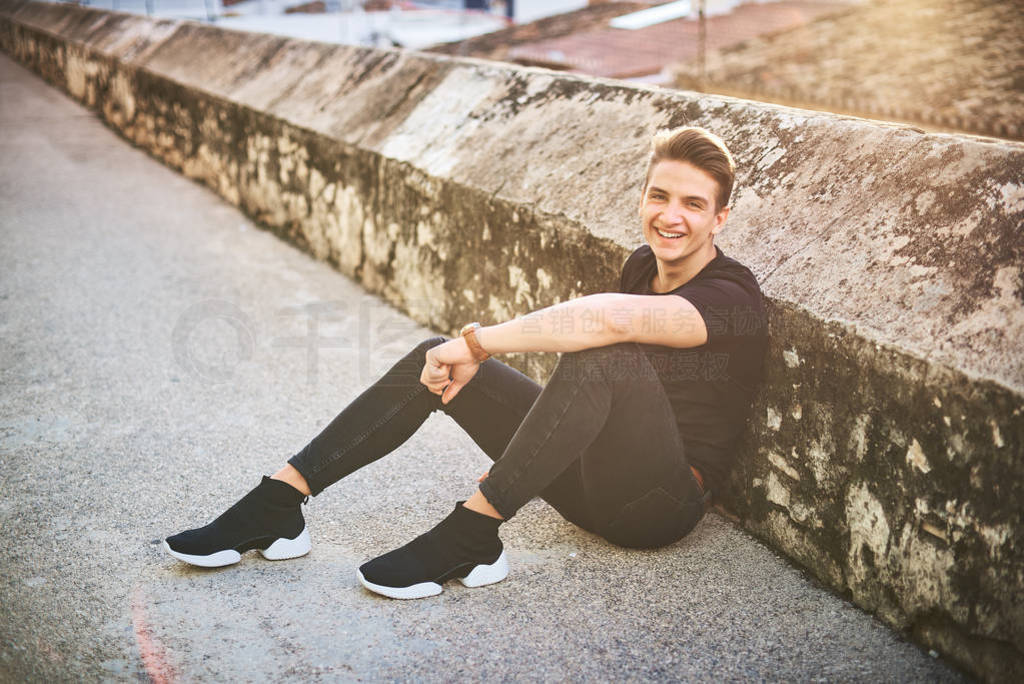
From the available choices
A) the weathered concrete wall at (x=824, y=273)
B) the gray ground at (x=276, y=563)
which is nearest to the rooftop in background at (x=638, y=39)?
the weathered concrete wall at (x=824, y=273)

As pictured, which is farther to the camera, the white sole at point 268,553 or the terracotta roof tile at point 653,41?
the terracotta roof tile at point 653,41

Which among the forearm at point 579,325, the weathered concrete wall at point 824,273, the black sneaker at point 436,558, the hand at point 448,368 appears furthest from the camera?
the hand at point 448,368

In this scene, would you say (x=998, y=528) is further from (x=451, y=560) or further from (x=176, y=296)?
(x=176, y=296)

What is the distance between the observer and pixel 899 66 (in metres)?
8.51

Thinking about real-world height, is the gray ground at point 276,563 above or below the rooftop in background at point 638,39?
below

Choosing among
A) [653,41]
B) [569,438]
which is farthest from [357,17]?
[569,438]

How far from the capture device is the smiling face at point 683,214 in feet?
7.46

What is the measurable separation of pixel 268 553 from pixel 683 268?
1.31m

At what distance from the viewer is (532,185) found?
11.2 ft

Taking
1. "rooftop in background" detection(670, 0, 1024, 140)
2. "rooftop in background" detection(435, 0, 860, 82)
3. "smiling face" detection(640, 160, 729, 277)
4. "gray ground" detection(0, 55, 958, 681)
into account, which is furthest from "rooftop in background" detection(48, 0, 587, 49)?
"smiling face" detection(640, 160, 729, 277)

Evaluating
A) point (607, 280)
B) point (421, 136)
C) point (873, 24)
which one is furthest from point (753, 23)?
point (607, 280)

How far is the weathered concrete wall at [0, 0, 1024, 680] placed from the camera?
1.86 metres

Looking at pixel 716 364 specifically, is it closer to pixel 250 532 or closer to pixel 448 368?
pixel 448 368

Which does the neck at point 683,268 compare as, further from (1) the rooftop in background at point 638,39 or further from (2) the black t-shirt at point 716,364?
(1) the rooftop in background at point 638,39
